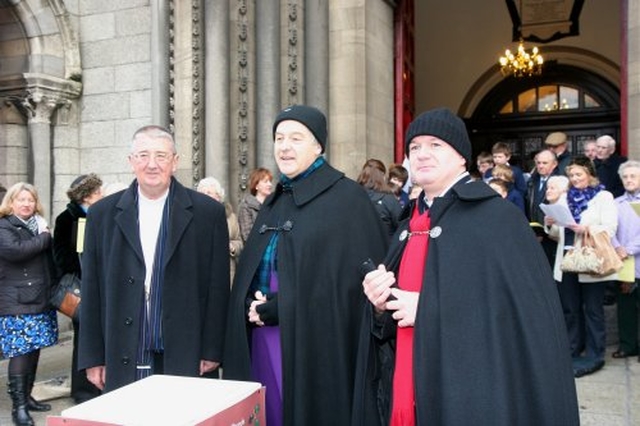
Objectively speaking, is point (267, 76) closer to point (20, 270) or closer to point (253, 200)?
point (253, 200)

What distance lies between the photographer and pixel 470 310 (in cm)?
206

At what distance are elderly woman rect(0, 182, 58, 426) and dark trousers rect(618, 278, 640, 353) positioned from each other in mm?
4662

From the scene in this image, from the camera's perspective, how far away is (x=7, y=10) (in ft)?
25.2

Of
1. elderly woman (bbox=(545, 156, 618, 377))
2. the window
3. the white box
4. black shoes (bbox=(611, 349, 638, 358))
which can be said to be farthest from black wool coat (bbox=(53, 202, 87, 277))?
the window

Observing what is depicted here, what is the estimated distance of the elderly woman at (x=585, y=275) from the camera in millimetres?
5324

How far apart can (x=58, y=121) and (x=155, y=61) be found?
142cm

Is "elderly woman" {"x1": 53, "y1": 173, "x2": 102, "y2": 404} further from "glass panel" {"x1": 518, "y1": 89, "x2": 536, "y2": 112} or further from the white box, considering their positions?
"glass panel" {"x1": 518, "y1": 89, "x2": 536, "y2": 112}

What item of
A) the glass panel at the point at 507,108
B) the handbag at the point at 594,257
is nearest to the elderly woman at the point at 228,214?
the handbag at the point at 594,257

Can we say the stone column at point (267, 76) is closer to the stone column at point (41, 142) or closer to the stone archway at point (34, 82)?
the stone archway at point (34, 82)

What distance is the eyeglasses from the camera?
300cm

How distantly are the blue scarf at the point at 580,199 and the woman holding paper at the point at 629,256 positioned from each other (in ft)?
1.19

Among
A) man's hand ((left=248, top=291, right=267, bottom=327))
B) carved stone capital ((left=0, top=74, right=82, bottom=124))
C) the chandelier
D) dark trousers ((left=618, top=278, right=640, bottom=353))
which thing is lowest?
dark trousers ((left=618, top=278, right=640, bottom=353))

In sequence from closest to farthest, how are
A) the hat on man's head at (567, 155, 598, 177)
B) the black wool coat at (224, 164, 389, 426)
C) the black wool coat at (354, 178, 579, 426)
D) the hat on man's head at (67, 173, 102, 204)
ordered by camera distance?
the black wool coat at (354, 178, 579, 426), the black wool coat at (224, 164, 389, 426), the hat on man's head at (67, 173, 102, 204), the hat on man's head at (567, 155, 598, 177)

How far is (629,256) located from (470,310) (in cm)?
406
